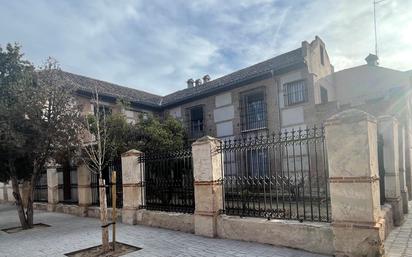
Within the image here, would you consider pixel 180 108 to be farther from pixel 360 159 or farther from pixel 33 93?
pixel 360 159

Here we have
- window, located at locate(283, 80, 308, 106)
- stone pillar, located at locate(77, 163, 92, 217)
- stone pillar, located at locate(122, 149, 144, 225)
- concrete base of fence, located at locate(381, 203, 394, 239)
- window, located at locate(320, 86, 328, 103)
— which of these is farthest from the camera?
window, located at locate(320, 86, 328, 103)

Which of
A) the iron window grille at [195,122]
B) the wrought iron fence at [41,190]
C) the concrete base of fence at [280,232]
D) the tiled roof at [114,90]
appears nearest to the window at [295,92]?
the iron window grille at [195,122]

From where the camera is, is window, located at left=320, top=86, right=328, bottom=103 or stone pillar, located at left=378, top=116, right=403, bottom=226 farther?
window, located at left=320, top=86, right=328, bottom=103

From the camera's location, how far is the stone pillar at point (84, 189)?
11.1 m

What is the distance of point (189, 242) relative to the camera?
6.68 meters

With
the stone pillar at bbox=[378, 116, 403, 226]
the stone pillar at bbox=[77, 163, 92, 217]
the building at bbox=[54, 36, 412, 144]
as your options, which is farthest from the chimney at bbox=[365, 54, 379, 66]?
the stone pillar at bbox=[77, 163, 92, 217]

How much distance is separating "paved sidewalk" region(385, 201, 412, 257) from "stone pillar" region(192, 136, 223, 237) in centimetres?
330

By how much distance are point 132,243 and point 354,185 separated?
4.67 metres

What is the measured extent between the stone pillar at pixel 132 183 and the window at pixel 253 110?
804 cm

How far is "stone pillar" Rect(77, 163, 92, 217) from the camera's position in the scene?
36.6ft

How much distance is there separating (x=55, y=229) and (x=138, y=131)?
4.66 meters

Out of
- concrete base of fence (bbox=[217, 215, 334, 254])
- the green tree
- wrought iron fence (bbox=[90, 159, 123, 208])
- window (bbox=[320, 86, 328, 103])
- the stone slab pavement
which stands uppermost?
window (bbox=[320, 86, 328, 103])

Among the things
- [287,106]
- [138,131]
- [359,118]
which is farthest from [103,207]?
[287,106]

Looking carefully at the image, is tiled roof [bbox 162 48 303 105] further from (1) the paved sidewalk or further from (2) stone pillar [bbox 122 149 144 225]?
(1) the paved sidewalk
